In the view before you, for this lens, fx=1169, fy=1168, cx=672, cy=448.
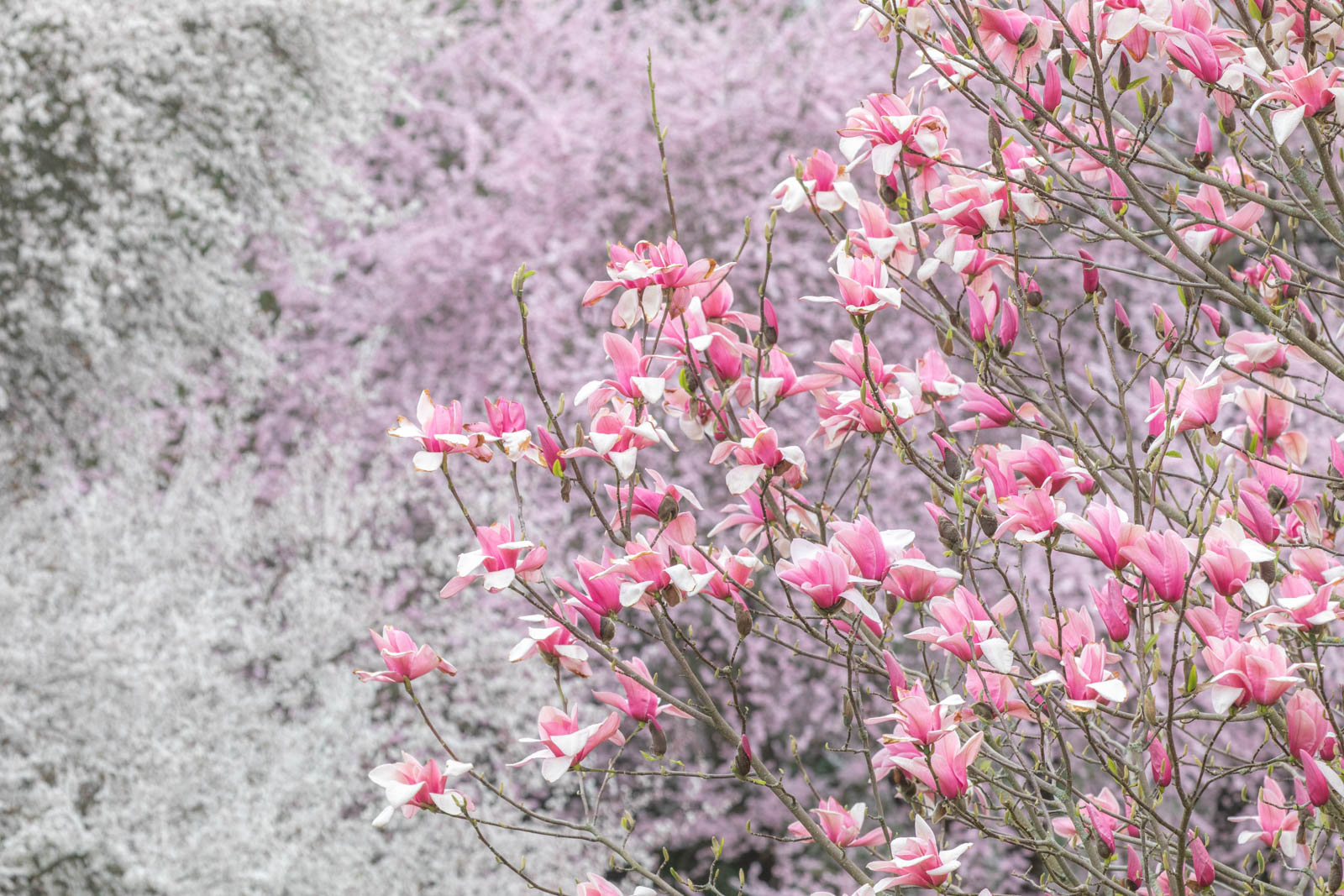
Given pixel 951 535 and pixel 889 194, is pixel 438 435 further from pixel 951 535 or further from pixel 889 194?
pixel 889 194

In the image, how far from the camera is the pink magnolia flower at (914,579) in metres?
1.37

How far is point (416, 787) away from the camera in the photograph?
1433 millimetres

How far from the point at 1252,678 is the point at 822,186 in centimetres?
81

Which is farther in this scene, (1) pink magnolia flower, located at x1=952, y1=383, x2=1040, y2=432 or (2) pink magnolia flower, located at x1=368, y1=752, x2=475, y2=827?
(1) pink magnolia flower, located at x1=952, y1=383, x2=1040, y2=432

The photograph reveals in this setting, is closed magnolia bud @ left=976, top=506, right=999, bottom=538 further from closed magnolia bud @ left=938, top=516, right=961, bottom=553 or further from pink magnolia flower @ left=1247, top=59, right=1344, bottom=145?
pink magnolia flower @ left=1247, top=59, right=1344, bottom=145

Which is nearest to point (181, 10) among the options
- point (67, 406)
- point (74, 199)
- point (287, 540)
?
point (74, 199)

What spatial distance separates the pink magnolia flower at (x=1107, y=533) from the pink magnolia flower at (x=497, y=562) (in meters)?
0.60

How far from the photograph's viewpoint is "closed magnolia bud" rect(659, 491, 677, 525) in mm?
1444

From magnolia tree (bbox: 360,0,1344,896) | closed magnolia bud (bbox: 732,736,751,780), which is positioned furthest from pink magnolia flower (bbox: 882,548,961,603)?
closed magnolia bud (bbox: 732,736,751,780)

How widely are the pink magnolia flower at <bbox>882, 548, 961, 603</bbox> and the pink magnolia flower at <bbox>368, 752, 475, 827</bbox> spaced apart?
22.3 inches

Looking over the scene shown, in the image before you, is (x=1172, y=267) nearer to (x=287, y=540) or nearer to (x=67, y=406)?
(x=287, y=540)

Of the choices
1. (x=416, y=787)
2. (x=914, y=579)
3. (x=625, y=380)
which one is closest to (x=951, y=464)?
(x=914, y=579)

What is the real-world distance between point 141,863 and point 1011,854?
317cm

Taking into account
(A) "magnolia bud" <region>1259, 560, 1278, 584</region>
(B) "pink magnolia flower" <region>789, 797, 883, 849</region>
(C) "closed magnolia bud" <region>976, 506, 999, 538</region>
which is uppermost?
(C) "closed magnolia bud" <region>976, 506, 999, 538</region>
